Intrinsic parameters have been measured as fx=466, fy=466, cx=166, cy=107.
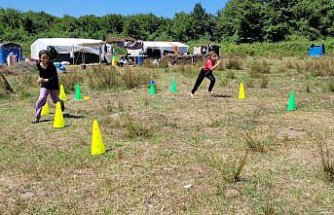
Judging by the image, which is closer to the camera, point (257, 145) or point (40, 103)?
point (257, 145)

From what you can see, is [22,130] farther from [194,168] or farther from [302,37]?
[302,37]

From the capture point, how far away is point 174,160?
593 centimetres

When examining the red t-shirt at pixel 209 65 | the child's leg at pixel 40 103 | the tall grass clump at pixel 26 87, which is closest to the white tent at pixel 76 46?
the tall grass clump at pixel 26 87

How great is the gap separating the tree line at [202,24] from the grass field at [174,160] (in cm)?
4713

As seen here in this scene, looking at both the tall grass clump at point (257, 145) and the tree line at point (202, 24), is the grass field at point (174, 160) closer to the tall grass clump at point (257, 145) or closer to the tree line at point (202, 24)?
the tall grass clump at point (257, 145)

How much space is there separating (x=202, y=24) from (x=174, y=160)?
61859mm

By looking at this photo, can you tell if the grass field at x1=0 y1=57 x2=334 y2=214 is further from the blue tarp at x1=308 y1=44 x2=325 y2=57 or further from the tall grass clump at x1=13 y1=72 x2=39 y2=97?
the blue tarp at x1=308 y1=44 x2=325 y2=57

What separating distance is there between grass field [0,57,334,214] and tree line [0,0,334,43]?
155 ft

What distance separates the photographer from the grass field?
452 centimetres

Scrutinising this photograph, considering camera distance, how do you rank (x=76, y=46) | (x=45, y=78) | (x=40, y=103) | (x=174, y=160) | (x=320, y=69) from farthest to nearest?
(x=76, y=46) < (x=320, y=69) < (x=45, y=78) < (x=40, y=103) < (x=174, y=160)

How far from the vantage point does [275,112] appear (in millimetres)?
9688

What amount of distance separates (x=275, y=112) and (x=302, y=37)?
46111mm

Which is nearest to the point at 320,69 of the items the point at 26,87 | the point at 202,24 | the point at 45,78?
the point at 26,87

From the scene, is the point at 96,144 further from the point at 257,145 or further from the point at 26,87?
the point at 26,87
